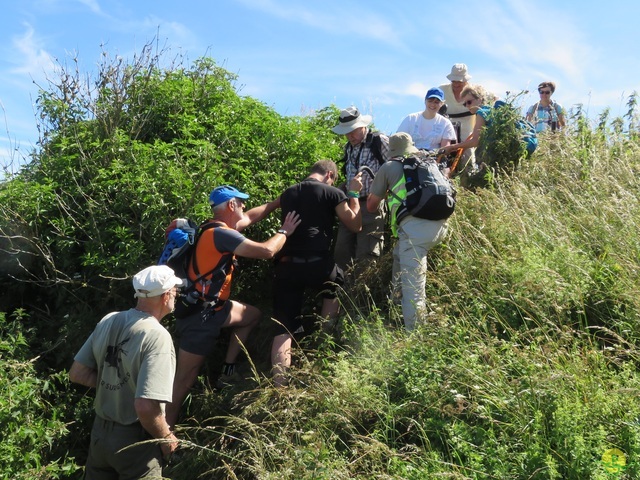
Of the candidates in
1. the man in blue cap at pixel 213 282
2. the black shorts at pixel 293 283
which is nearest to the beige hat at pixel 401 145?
the black shorts at pixel 293 283

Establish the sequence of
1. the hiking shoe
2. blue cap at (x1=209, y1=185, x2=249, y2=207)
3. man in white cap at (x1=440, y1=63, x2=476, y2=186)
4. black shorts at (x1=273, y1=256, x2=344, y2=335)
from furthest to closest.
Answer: man in white cap at (x1=440, y1=63, x2=476, y2=186) → the hiking shoe → black shorts at (x1=273, y1=256, x2=344, y2=335) → blue cap at (x1=209, y1=185, x2=249, y2=207)

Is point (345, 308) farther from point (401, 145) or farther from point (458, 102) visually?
point (458, 102)

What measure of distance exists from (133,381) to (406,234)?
9.70 feet

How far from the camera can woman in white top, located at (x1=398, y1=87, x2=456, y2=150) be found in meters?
8.16

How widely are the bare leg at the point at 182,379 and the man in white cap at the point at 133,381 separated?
1351mm

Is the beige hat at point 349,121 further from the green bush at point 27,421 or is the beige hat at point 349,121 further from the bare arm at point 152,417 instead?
the bare arm at point 152,417

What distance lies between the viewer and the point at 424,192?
249 inches

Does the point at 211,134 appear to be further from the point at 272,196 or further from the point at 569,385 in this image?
the point at 569,385

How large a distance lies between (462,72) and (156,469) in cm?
664

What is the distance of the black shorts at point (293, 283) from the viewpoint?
6.49m

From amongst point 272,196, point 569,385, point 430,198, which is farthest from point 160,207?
point 569,385

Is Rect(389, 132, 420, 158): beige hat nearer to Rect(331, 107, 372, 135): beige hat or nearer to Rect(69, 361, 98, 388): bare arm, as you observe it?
Rect(331, 107, 372, 135): beige hat

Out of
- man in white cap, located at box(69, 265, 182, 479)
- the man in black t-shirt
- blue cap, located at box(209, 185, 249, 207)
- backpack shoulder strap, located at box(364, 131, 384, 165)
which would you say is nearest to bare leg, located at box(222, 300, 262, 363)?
Result: the man in black t-shirt

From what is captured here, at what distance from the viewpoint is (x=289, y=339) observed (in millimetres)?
6305
